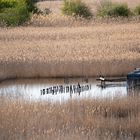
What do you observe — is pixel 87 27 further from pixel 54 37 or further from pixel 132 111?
pixel 132 111

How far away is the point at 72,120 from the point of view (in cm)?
913

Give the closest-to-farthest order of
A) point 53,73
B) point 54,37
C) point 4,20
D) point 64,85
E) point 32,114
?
point 32,114
point 64,85
point 53,73
point 54,37
point 4,20

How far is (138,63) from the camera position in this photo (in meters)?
16.6

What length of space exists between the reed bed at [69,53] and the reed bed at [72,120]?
5659 mm

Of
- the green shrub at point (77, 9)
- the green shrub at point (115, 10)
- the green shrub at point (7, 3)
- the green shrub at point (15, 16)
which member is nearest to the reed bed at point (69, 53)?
the green shrub at point (15, 16)

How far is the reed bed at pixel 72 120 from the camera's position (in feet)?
26.3

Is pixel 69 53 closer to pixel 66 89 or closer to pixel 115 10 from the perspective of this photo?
pixel 66 89

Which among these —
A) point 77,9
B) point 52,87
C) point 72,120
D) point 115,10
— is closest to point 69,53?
point 52,87

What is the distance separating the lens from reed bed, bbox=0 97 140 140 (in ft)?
26.3

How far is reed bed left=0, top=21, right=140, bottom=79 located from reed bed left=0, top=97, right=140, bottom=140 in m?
5.66

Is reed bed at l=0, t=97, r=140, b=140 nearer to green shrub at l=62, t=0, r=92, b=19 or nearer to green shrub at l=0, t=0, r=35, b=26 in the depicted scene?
green shrub at l=0, t=0, r=35, b=26

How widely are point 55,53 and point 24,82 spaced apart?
9.90ft

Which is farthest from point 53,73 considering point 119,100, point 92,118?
point 92,118

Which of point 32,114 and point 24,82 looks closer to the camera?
point 32,114
